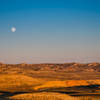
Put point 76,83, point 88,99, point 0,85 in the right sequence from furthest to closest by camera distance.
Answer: point 76,83
point 0,85
point 88,99

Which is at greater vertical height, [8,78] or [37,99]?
[8,78]

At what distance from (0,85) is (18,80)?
858 centimetres

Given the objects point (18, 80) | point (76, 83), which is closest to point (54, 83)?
point (76, 83)

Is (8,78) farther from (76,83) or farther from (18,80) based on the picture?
(76,83)

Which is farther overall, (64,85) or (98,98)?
(64,85)

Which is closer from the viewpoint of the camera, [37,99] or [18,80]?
[37,99]

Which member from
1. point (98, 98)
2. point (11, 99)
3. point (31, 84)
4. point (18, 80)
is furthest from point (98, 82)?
point (11, 99)

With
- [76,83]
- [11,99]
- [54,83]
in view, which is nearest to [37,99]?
[11,99]

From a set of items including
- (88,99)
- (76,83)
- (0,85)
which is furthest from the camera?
(76,83)

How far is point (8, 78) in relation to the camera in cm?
7375

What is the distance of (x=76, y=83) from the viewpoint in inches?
2734

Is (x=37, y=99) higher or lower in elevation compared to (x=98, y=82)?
lower

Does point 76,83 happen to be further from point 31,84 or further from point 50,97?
point 50,97

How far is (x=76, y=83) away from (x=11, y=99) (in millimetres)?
38728
